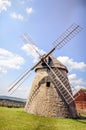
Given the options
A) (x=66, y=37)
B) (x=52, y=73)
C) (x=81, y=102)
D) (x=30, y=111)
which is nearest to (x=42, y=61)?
(x=52, y=73)

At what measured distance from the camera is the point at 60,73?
67.7 ft

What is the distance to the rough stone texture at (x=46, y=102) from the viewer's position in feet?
64.1

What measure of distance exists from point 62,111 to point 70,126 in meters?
4.00

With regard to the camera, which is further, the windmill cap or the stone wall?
the windmill cap

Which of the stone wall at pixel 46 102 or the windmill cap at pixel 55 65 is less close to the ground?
the windmill cap at pixel 55 65

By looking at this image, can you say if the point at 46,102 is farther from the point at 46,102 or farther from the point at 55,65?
the point at 55,65

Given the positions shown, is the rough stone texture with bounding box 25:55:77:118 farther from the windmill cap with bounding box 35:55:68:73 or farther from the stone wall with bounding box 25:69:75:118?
the windmill cap with bounding box 35:55:68:73

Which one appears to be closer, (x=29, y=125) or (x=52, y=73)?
(x=29, y=125)

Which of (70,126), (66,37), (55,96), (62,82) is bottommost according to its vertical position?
(70,126)

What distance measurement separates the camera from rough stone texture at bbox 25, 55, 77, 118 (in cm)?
1953

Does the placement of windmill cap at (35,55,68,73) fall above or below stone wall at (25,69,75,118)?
above

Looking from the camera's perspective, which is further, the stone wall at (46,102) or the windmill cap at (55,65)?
the windmill cap at (55,65)

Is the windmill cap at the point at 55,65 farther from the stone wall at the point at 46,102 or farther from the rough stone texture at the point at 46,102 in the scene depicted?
the stone wall at the point at 46,102

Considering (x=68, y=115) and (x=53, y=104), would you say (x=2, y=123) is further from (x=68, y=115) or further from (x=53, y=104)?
(x=68, y=115)
